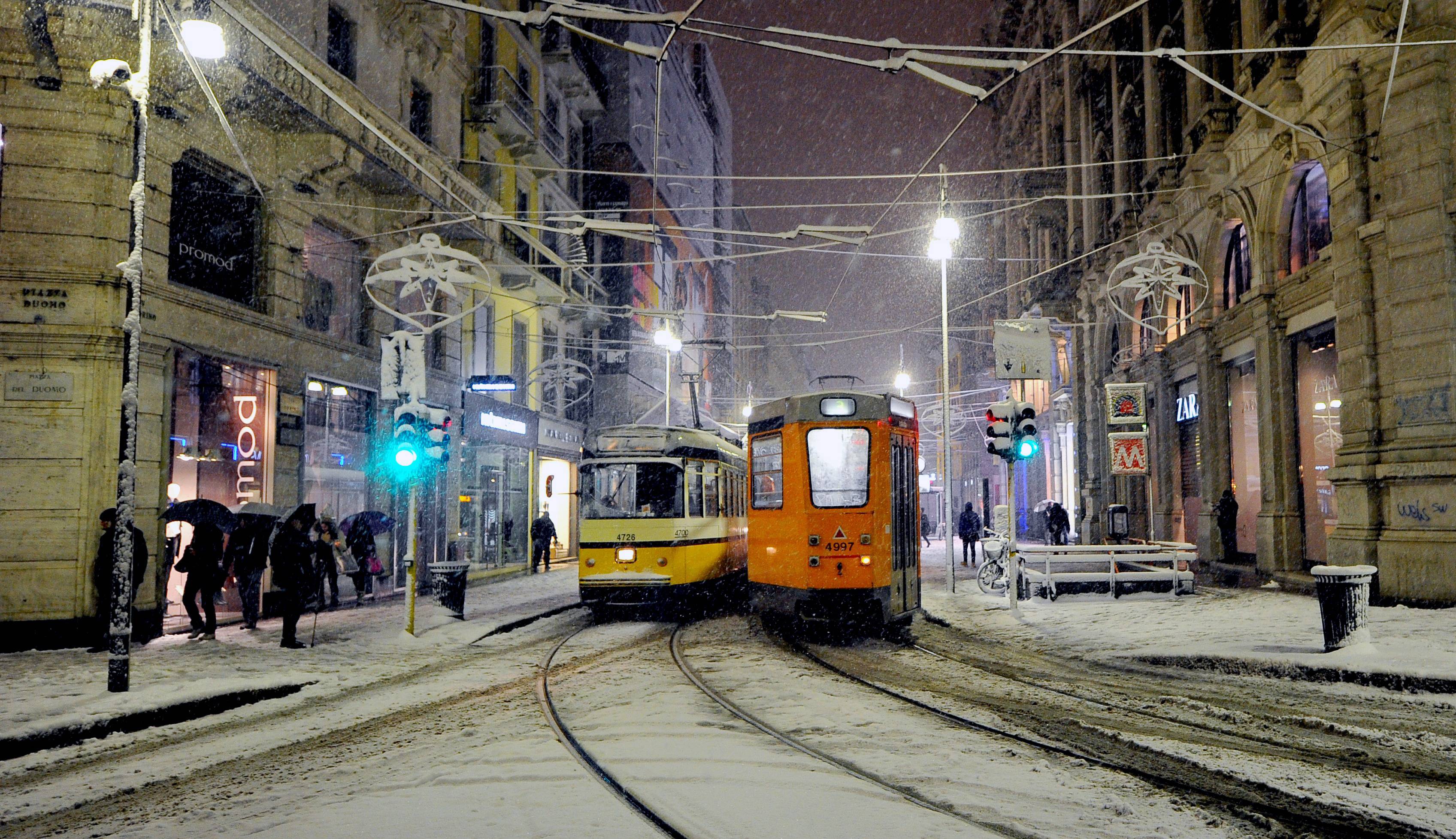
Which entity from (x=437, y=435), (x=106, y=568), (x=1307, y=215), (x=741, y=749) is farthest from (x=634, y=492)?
(x=1307, y=215)

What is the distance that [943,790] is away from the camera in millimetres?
5648

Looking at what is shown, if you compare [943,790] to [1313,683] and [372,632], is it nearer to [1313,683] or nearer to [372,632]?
[1313,683]

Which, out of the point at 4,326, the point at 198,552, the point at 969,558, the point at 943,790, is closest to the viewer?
the point at 943,790

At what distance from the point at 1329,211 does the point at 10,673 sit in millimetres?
19892

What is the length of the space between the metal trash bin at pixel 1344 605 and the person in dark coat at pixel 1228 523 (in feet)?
38.6

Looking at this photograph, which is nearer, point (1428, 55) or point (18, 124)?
point (18, 124)

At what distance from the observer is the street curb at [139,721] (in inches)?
286

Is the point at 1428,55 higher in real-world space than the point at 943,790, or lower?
higher

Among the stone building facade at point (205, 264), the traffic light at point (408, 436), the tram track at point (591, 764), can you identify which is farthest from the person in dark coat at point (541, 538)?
the tram track at point (591, 764)

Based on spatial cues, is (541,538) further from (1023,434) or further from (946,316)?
(1023,434)

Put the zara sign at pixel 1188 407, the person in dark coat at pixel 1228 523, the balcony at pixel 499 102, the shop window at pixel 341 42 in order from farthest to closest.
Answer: the zara sign at pixel 1188 407 < the balcony at pixel 499 102 < the person in dark coat at pixel 1228 523 < the shop window at pixel 341 42

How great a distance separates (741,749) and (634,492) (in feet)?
29.5

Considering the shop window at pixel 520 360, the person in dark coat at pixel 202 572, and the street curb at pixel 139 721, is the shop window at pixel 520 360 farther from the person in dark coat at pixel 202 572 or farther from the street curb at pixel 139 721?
the street curb at pixel 139 721

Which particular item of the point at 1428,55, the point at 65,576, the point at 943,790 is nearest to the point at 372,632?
the point at 65,576
